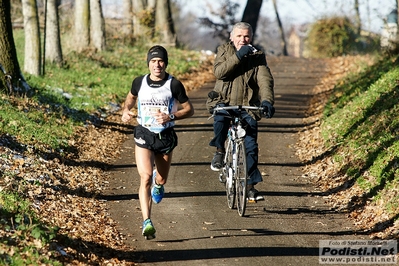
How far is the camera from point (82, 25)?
2692cm

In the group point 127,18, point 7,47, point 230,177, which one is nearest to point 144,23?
point 127,18

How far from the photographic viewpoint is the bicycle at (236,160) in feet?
31.6

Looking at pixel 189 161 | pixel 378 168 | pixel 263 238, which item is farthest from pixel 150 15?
pixel 263 238

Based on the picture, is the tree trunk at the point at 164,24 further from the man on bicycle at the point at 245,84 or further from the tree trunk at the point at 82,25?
the man on bicycle at the point at 245,84

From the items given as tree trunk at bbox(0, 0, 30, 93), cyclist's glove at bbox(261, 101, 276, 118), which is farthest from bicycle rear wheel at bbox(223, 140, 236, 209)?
tree trunk at bbox(0, 0, 30, 93)

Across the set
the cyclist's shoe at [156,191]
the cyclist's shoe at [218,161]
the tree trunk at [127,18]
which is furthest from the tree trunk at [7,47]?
the tree trunk at [127,18]

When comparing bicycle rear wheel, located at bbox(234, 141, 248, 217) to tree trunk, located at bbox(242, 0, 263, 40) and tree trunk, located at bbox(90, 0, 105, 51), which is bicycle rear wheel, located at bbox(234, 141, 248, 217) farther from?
tree trunk, located at bbox(242, 0, 263, 40)

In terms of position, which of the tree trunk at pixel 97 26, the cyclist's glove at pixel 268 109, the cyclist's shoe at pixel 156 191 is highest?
the tree trunk at pixel 97 26

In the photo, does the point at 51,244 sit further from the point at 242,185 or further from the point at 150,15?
the point at 150,15

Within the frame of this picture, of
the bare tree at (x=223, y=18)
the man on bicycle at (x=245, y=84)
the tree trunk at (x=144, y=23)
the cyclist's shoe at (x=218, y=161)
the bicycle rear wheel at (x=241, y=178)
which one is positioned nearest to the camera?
the bicycle rear wheel at (x=241, y=178)

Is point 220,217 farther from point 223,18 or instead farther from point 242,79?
point 223,18

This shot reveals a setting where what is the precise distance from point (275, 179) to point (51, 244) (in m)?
5.79

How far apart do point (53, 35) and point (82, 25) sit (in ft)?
10.4

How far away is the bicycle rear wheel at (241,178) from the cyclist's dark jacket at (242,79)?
21.7 inches
